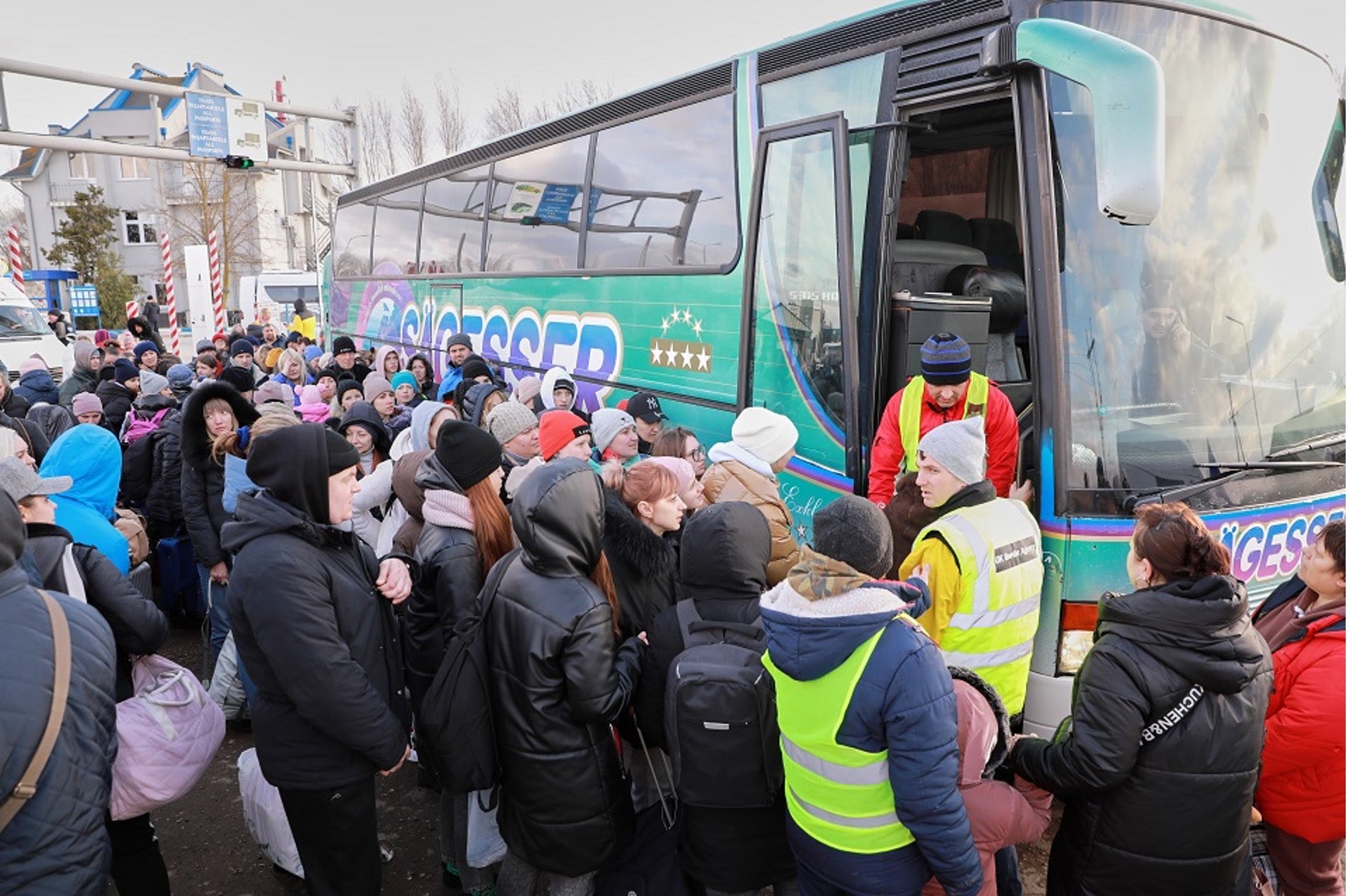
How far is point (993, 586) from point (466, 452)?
1926 millimetres

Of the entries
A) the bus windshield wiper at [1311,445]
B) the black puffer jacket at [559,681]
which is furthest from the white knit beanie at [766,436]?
the bus windshield wiper at [1311,445]

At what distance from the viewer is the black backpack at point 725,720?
2.54 m

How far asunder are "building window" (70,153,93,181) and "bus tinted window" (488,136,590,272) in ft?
173

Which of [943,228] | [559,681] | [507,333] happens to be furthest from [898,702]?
[507,333]

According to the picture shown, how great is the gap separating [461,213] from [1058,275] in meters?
7.19

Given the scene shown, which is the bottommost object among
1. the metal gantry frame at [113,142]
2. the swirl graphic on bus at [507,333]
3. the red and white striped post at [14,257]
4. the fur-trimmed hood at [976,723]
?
the fur-trimmed hood at [976,723]

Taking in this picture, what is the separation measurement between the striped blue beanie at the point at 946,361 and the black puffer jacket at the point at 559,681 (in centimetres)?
181

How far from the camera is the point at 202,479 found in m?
5.03

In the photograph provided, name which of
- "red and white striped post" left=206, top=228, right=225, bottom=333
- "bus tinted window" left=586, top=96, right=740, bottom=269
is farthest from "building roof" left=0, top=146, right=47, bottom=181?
"bus tinted window" left=586, top=96, right=740, bottom=269

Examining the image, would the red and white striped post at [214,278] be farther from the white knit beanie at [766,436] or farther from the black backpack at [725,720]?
the black backpack at [725,720]

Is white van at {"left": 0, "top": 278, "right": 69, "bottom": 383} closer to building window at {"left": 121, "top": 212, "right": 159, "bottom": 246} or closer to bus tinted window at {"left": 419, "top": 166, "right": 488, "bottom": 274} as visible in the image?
bus tinted window at {"left": 419, "top": 166, "right": 488, "bottom": 274}

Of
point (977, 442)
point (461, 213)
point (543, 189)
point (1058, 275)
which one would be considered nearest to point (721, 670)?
point (977, 442)

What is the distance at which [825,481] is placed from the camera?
15.3 ft

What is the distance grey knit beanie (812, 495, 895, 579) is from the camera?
241 cm
